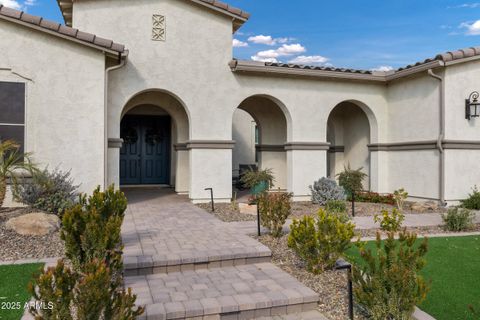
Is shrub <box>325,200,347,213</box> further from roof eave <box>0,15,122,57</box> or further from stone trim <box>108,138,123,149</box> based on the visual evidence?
roof eave <box>0,15,122,57</box>

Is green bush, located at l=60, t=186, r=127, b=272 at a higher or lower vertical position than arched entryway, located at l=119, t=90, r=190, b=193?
lower

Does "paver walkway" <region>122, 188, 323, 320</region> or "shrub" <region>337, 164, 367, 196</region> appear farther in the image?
"shrub" <region>337, 164, 367, 196</region>

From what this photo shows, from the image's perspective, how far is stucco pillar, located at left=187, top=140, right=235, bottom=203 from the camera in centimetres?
1176

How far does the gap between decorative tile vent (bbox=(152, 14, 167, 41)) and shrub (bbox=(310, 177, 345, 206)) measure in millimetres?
6379

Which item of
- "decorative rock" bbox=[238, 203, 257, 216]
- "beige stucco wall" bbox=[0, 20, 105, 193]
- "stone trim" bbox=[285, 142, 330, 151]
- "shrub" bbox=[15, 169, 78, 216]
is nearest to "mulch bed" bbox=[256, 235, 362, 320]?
"decorative rock" bbox=[238, 203, 257, 216]

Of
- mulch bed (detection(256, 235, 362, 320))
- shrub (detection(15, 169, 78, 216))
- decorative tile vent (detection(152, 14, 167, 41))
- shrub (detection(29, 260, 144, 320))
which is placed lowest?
mulch bed (detection(256, 235, 362, 320))

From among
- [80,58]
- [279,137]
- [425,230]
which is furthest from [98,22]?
[425,230]

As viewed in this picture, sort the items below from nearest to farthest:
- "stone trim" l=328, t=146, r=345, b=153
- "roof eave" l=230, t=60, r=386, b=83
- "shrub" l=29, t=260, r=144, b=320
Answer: "shrub" l=29, t=260, r=144, b=320
"roof eave" l=230, t=60, r=386, b=83
"stone trim" l=328, t=146, r=345, b=153

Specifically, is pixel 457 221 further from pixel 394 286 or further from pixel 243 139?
pixel 243 139

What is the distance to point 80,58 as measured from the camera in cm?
988

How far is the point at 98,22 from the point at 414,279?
10331mm

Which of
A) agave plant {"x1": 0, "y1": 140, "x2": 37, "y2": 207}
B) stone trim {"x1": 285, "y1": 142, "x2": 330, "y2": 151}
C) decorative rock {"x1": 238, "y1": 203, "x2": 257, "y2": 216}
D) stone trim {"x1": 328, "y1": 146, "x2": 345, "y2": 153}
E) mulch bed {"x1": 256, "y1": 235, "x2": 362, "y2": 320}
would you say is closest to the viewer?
mulch bed {"x1": 256, "y1": 235, "x2": 362, "y2": 320}

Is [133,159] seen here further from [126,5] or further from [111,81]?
[126,5]

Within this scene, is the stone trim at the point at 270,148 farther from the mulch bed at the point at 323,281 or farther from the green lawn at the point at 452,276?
the mulch bed at the point at 323,281
